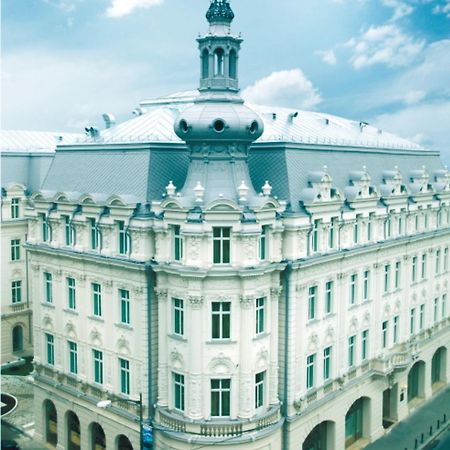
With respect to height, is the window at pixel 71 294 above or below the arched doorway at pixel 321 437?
above

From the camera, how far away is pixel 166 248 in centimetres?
3941

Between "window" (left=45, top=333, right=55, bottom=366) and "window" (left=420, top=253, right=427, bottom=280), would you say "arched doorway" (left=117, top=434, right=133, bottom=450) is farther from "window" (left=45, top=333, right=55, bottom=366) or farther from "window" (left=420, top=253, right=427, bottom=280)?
"window" (left=420, top=253, right=427, bottom=280)

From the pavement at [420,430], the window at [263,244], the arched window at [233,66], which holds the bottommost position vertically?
the pavement at [420,430]

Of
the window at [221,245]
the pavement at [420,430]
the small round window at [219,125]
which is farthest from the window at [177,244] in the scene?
the pavement at [420,430]

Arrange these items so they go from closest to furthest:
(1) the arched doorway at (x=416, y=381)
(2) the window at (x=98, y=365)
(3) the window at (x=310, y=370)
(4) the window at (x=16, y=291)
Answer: (3) the window at (x=310, y=370) → (2) the window at (x=98, y=365) → (1) the arched doorway at (x=416, y=381) → (4) the window at (x=16, y=291)

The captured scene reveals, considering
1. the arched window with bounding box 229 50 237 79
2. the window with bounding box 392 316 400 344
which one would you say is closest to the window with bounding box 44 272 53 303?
the arched window with bounding box 229 50 237 79

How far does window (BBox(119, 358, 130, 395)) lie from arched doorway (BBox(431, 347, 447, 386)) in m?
36.8

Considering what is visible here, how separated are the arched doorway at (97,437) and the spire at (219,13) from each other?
101ft

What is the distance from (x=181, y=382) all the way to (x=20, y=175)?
39193mm

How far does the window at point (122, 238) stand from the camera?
42.0 metres

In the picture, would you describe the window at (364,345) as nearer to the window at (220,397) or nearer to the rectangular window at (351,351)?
the rectangular window at (351,351)

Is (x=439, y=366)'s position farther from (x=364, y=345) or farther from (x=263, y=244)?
(x=263, y=244)

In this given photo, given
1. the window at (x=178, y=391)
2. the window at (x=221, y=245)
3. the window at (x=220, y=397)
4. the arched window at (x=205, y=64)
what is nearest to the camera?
the window at (x=221, y=245)

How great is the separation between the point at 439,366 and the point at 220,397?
36409 mm
